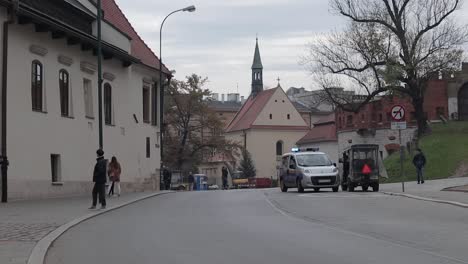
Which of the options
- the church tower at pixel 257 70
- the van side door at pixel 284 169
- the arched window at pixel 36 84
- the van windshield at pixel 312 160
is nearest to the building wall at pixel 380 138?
the van side door at pixel 284 169

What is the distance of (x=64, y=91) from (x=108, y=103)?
6.54 meters

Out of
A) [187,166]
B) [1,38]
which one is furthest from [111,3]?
[187,166]

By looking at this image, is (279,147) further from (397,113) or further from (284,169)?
(397,113)

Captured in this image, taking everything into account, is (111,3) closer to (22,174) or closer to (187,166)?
(22,174)

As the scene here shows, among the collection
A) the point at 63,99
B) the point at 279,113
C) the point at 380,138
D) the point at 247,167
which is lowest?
the point at 247,167

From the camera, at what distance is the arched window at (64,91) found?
103ft

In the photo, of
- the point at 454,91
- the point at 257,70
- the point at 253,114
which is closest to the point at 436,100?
the point at 454,91

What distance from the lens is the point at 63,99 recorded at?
31750 millimetres

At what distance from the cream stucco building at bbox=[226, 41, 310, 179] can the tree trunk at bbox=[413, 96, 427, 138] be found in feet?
201

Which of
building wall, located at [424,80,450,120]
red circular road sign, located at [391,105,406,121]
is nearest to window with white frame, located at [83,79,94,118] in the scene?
red circular road sign, located at [391,105,406,121]

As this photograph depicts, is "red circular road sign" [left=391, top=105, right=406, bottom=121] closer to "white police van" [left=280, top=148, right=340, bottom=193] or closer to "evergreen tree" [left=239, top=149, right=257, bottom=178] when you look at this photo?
"white police van" [left=280, top=148, right=340, bottom=193]

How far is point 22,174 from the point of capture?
87.7ft

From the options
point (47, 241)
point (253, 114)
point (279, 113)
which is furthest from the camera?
point (253, 114)

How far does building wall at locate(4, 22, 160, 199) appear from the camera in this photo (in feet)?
87.1
